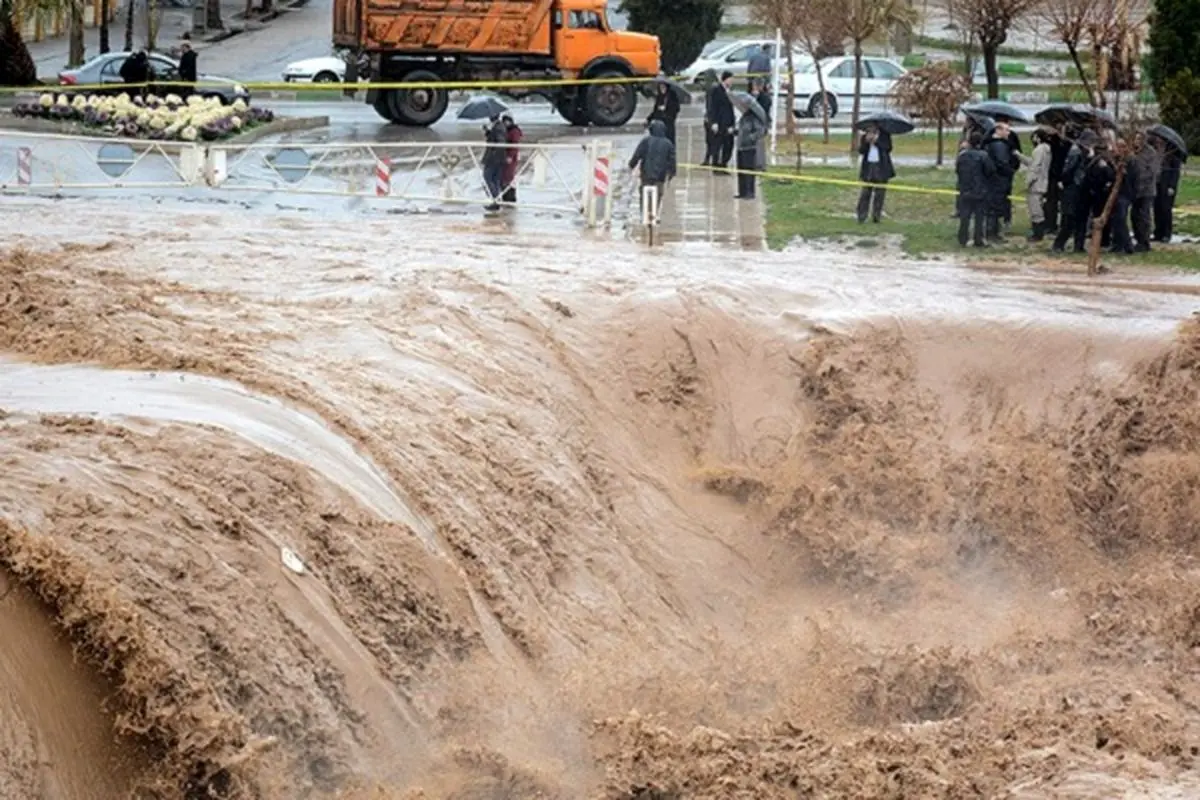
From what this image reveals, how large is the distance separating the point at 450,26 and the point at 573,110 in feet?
9.12

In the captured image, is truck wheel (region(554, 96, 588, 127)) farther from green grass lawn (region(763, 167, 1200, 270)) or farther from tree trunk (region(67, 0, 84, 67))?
tree trunk (region(67, 0, 84, 67))

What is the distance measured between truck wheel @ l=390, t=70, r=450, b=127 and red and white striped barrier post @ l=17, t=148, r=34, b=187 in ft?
38.1

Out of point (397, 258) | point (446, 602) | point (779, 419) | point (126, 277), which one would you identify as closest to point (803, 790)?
point (446, 602)

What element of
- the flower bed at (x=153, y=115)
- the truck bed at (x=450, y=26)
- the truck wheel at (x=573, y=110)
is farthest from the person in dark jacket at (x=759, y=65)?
the flower bed at (x=153, y=115)

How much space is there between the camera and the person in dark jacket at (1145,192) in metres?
22.1

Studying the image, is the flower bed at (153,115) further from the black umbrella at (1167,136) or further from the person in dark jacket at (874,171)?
the black umbrella at (1167,136)

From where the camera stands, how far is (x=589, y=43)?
37.4 meters

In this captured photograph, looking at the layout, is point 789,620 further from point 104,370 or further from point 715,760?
point 104,370

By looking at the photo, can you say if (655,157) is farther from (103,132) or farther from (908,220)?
(103,132)

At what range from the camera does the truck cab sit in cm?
3725

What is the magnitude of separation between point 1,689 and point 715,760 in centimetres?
353

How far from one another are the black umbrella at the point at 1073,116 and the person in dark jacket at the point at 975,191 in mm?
1384

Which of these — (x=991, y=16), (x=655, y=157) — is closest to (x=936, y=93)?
(x=991, y=16)

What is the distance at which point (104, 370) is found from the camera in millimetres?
11461
